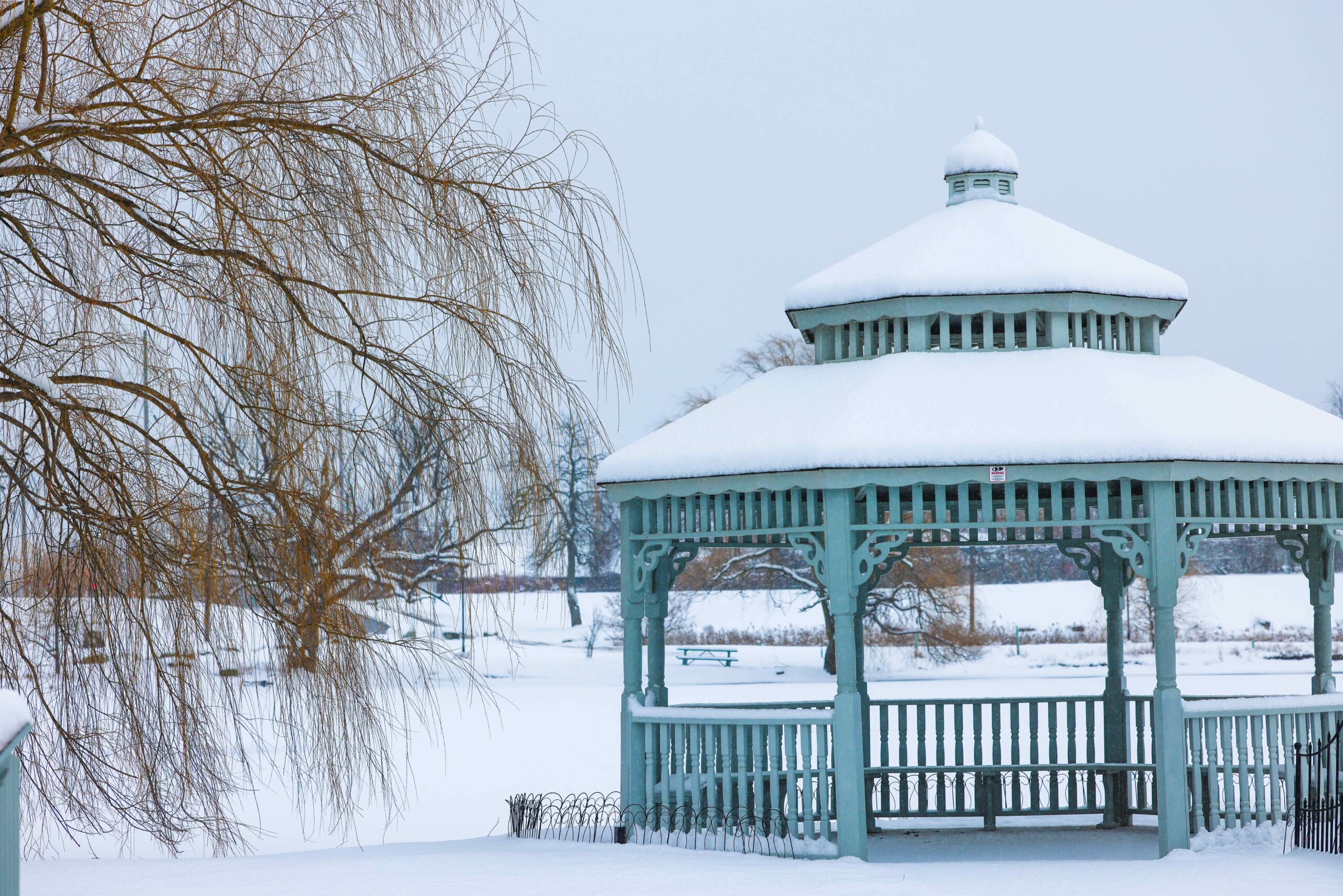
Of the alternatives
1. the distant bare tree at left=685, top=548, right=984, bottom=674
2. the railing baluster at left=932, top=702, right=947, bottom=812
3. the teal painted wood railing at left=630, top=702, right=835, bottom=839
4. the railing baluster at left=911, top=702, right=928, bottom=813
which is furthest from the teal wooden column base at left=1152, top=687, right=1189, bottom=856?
the distant bare tree at left=685, top=548, right=984, bottom=674

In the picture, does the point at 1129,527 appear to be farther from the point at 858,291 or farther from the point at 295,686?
the point at 295,686

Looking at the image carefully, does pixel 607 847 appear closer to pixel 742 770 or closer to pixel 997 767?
pixel 742 770

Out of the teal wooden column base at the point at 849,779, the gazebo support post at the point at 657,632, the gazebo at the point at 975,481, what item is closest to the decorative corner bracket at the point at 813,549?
the gazebo at the point at 975,481

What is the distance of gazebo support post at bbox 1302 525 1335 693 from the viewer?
1011cm

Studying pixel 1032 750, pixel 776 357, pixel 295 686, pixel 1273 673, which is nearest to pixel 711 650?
pixel 776 357

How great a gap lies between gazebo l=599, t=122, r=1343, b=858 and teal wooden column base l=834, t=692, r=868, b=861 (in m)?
0.01

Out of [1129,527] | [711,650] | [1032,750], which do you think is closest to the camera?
[1129,527]

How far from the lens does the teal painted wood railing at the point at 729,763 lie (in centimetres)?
873

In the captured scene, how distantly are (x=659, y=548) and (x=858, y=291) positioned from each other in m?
2.38

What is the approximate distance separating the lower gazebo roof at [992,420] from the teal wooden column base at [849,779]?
61.4 inches

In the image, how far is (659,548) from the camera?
9.54 metres

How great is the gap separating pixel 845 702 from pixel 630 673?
1787mm

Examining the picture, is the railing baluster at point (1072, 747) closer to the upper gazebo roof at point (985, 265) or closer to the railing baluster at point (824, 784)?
the railing baluster at point (824, 784)

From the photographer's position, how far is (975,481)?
8.46 meters
